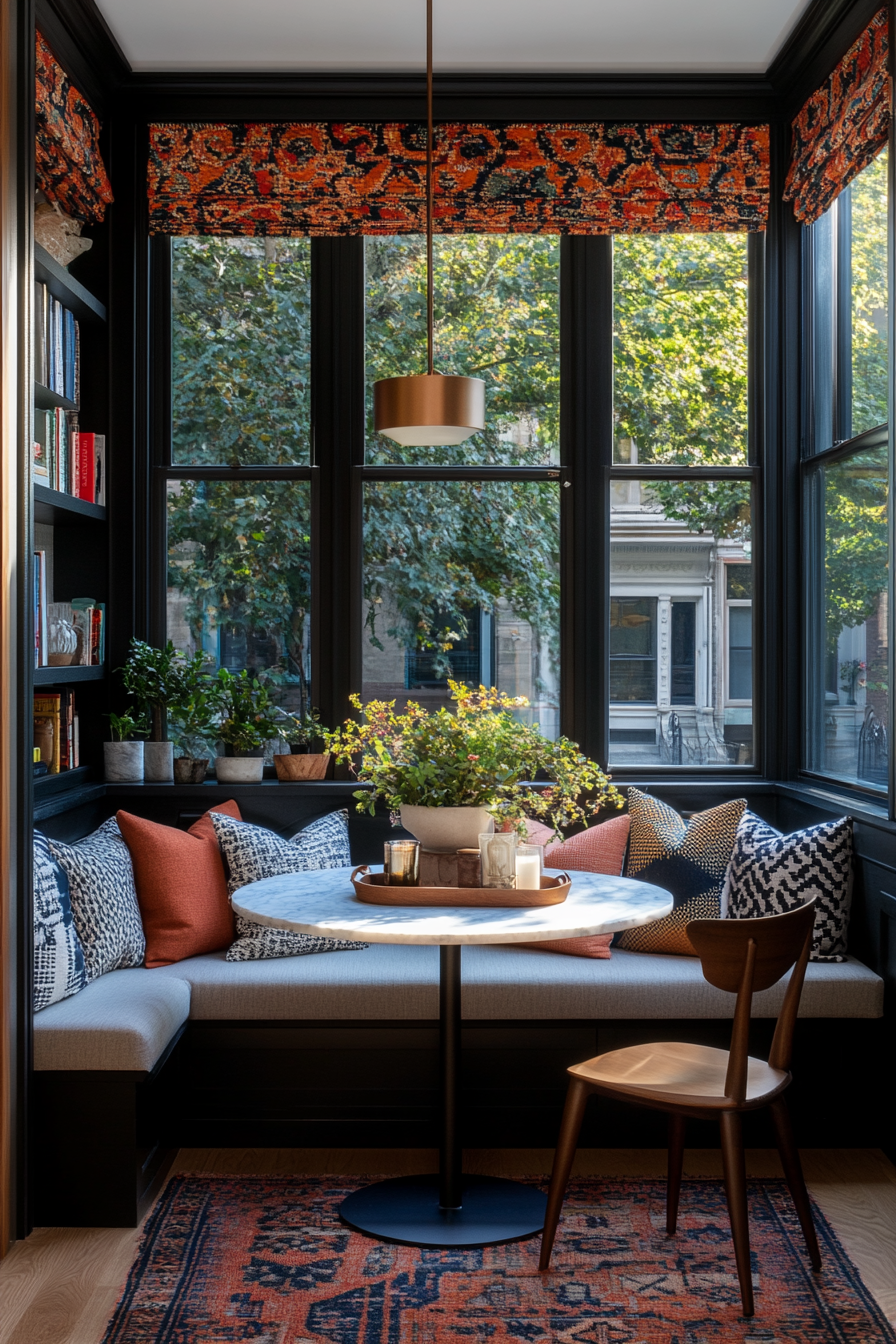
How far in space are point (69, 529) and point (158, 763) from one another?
0.86m

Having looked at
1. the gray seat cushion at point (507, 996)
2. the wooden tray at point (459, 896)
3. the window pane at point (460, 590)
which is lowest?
the gray seat cushion at point (507, 996)

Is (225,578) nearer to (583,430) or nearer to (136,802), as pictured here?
(136,802)

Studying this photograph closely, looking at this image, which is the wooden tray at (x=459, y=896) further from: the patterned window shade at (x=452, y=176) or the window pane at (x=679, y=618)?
the patterned window shade at (x=452, y=176)

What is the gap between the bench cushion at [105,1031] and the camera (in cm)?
284

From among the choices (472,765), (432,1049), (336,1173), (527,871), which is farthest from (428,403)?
(336,1173)

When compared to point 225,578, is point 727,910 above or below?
below

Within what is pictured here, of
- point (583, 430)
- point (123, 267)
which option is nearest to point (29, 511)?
point (123, 267)

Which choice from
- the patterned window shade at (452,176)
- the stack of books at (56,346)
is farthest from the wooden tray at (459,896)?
the patterned window shade at (452,176)

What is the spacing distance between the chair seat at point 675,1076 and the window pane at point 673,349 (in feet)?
7.37

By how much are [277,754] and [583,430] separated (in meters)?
1.56

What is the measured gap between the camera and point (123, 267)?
4.20m

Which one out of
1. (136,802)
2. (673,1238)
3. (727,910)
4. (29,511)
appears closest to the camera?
(673,1238)

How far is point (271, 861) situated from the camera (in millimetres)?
3658

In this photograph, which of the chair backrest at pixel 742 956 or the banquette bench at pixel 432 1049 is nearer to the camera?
the chair backrest at pixel 742 956
